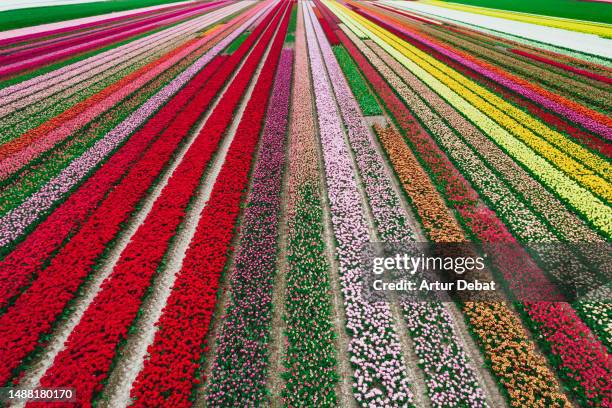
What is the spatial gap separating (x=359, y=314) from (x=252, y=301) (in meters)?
3.06

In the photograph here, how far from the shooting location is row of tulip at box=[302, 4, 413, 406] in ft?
23.0

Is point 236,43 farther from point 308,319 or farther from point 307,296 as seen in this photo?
point 308,319

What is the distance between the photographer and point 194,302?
8.38m

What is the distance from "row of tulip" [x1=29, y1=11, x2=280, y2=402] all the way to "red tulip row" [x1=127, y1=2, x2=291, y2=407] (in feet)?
3.14

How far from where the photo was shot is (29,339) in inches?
296

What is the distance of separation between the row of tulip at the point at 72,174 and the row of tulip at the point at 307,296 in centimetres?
945

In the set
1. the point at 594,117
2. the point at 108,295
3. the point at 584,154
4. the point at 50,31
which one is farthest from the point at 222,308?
the point at 50,31

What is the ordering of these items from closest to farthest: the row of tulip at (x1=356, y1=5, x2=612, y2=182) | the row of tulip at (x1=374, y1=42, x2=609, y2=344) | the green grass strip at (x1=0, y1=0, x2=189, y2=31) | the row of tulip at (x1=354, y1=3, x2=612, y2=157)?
the row of tulip at (x1=374, y1=42, x2=609, y2=344) → the row of tulip at (x1=356, y1=5, x2=612, y2=182) → the row of tulip at (x1=354, y1=3, x2=612, y2=157) → the green grass strip at (x1=0, y1=0, x2=189, y2=31)

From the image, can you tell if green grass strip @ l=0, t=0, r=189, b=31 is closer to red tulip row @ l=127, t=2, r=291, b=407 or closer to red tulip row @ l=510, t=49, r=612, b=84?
red tulip row @ l=127, t=2, r=291, b=407

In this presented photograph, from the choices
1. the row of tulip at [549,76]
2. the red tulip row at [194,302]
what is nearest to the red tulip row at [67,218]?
the red tulip row at [194,302]

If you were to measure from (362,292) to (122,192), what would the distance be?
1037 cm

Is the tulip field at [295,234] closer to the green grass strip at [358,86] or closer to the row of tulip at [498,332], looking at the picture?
the row of tulip at [498,332]

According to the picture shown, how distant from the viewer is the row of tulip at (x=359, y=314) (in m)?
7.01

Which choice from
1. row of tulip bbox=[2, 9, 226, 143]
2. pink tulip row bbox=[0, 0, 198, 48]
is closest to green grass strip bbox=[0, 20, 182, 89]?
row of tulip bbox=[2, 9, 226, 143]
